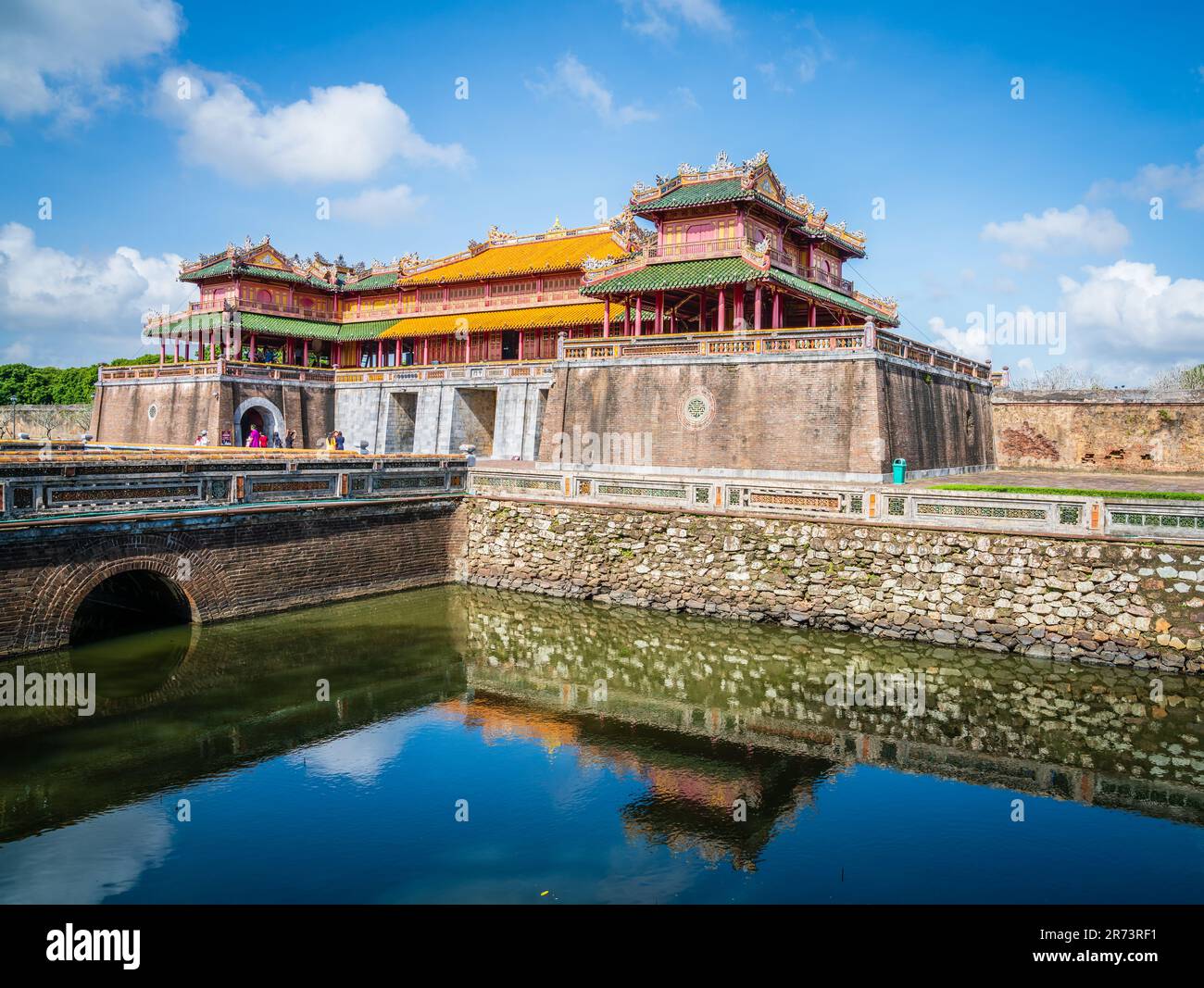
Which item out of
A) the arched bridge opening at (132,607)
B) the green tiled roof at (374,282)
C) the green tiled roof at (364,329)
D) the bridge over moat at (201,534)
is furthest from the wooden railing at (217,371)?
the arched bridge opening at (132,607)

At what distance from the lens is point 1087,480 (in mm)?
26109

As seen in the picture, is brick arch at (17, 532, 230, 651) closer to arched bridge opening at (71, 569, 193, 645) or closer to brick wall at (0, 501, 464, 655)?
brick wall at (0, 501, 464, 655)

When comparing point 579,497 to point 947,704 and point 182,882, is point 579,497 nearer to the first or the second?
point 947,704

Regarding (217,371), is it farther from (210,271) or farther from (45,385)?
(45,385)

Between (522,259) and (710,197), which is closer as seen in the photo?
(710,197)

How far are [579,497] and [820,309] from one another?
1586 cm

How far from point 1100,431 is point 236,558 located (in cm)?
2952

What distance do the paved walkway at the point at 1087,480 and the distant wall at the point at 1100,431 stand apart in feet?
3.17

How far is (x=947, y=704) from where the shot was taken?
13531mm

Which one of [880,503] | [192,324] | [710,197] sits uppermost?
[710,197]

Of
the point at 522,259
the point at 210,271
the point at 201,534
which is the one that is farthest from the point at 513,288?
the point at 201,534

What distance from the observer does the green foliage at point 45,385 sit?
62.3 m

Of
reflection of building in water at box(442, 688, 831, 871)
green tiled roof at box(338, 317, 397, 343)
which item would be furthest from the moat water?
green tiled roof at box(338, 317, 397, 343)
